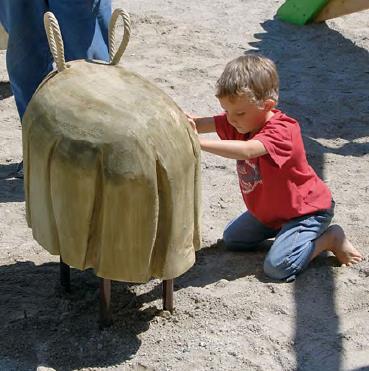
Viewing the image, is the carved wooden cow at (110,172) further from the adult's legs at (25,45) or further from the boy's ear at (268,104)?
the adult's legs at (25,45)

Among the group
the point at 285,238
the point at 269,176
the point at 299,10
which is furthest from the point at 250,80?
the point at 299,10

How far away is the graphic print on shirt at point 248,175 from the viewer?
3508 mm

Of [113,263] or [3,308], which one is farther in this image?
[3,308]

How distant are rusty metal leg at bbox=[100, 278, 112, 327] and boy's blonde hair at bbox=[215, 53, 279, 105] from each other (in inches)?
30.5

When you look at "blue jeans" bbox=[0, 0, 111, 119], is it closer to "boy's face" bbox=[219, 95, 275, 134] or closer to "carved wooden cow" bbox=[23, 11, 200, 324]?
"boy's face" bbox=[219, 95, 275, 134]

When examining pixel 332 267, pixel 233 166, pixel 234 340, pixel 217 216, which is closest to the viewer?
pixel 234 340

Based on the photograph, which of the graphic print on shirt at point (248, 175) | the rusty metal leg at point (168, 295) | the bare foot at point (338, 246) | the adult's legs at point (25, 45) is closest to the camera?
the rusty metal leg at point (168, 295)

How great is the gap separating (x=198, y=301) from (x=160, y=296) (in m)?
0.15

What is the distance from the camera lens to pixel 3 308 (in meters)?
3.36

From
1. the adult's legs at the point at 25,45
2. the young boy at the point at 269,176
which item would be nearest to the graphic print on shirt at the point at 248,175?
the young boy at the point at 269,176

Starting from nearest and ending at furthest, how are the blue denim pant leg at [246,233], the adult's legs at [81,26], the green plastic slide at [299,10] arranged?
the blue denim pant leg at [246,233] < the adult's legs at [81,26] < the green plastic slide at [299,10]

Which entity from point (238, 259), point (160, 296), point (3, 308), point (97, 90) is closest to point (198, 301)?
point (160, 296)

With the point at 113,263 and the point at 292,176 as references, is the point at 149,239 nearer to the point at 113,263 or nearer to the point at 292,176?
the point at 113,263

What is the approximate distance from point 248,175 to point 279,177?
13 centimetres
